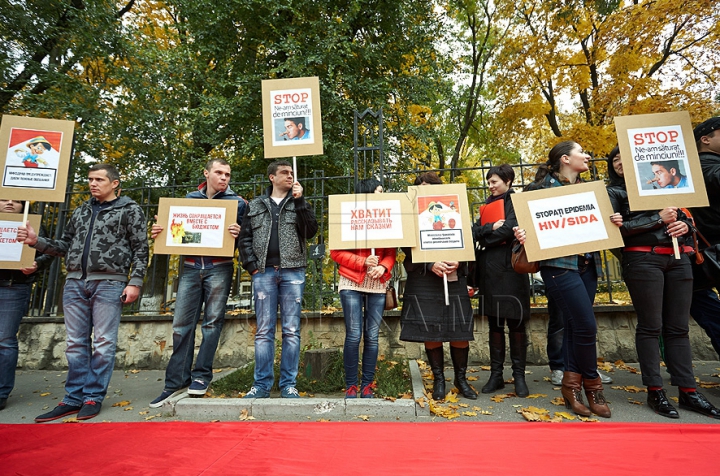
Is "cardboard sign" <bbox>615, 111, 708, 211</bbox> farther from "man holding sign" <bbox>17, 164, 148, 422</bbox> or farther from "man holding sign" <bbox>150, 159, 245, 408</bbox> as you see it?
"man holding sign" <bbox>17, 164, 148, 422</bbox>

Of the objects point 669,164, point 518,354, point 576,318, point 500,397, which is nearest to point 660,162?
point 669,164

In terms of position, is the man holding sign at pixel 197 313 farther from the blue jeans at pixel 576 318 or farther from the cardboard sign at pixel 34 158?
the blue jeans at pixel 576 318

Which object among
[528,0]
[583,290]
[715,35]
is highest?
[528,0]

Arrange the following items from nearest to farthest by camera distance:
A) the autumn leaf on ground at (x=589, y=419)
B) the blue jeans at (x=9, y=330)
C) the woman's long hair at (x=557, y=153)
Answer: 1. the autumn leaf on ground at (x=589, y=419)
2. the woman's long hair at (x=557, y=153)
3. the blue jeans at (x=9, y=330)

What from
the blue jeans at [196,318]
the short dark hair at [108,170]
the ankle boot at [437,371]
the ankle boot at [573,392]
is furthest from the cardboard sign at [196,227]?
the ankle boot at [573,392]

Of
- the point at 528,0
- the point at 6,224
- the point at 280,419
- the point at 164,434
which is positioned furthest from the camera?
the point at 528,0

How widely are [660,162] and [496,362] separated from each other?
2.34 metres

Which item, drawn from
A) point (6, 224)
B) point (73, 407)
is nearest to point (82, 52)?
point (6, 224)

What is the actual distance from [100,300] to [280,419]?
2.07 metres

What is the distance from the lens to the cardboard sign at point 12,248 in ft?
13.3

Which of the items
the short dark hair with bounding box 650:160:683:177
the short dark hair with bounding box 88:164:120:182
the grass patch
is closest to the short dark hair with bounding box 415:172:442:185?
the short dark hair with bounding box 650:160:683:177

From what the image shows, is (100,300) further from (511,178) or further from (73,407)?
(511,178)

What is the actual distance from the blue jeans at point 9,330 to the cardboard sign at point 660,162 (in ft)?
19.7

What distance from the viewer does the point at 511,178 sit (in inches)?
163
